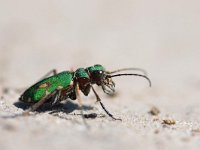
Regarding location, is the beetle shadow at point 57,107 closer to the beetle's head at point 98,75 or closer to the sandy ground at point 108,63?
the sandy ground at point 108,63

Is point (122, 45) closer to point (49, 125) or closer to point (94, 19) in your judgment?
point (94, 19)

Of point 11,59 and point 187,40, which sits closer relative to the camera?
point 11,59

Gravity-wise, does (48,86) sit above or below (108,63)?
below

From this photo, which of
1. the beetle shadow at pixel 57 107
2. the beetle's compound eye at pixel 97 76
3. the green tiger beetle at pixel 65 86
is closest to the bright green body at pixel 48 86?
the green tiger beetle at pixel 65 86

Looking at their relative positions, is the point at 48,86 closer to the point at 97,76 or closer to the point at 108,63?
the point at 97,76

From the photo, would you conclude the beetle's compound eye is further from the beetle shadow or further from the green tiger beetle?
the beetle shadow

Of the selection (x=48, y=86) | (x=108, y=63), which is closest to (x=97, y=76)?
(x=48, y=86)

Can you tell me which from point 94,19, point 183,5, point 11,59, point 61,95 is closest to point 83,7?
point 94,19
